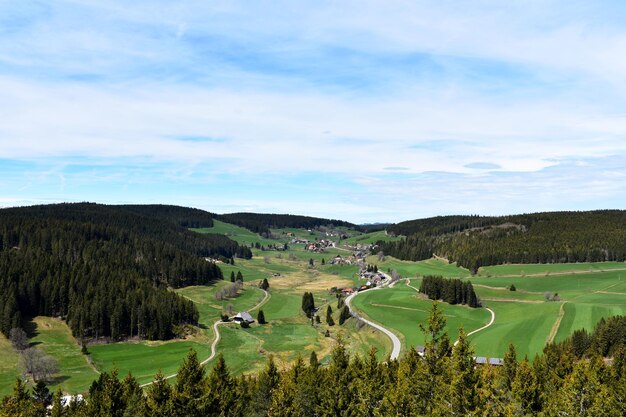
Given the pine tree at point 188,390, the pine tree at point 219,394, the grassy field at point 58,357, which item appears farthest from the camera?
the grassy field at point 58,357

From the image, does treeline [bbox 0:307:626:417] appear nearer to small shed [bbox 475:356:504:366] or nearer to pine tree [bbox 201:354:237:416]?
pine tree [bbox 201:354:237:416]

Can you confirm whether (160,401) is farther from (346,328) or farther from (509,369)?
(346,328)

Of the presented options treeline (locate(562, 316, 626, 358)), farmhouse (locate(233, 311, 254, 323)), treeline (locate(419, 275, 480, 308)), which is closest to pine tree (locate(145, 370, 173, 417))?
treeline (locate(562, 316, 626, 358))

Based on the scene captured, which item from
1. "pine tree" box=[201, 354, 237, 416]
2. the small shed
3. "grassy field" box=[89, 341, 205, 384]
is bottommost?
"grassy field" box=[89, 341, 205, 384]

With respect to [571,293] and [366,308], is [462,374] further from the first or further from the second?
[571,293]

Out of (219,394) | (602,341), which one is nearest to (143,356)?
(219,394)

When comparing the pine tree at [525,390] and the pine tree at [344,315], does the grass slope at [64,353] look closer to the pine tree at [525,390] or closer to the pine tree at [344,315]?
the pine tree at [344,315]

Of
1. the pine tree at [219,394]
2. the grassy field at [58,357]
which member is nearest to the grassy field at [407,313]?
the pine tree at [219,394]

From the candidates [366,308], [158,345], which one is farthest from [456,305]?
[158,345]
